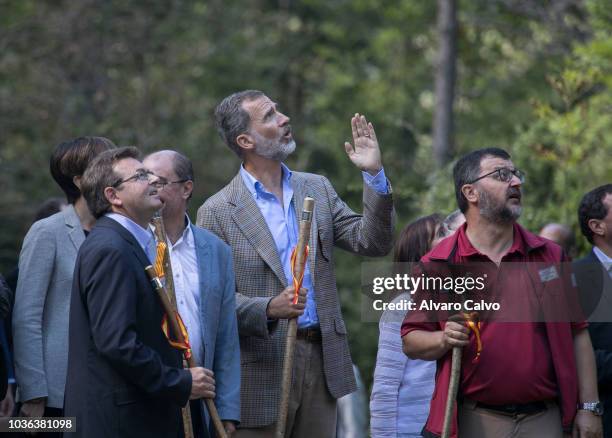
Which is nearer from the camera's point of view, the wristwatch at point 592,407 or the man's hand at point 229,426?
the wristwatch at point 592,407

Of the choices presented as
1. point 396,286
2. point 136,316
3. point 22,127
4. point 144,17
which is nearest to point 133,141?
point 22,127

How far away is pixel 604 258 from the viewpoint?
660 cm

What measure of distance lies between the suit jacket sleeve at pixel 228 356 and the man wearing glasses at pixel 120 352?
0.36m

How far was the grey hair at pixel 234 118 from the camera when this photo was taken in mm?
6504

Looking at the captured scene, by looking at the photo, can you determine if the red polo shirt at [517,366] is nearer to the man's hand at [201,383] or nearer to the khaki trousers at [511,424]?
the khaki trousers at [511,424]

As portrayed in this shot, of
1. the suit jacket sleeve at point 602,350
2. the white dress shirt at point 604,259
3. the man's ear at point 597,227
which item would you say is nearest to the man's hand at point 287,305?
the suit jacket sleeve at point 602,350

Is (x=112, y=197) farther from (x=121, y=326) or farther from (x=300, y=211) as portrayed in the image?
(x=300, y=211)

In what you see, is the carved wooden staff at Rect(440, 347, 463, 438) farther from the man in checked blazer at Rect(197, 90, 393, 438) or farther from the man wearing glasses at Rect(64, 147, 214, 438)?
the man wearing glasses at Rect(64, 147, 214, 438)

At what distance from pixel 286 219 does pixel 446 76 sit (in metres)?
10.8

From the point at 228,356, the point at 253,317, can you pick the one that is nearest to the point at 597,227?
the point at 253,317

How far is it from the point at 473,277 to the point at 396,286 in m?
0.93

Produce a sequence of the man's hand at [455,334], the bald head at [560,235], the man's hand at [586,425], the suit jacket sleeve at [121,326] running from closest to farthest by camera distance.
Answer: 1. the suit jacket sleeve at [121,326]
2. the man's hand at [455,334]
3. the man's hand at [586,425]
4. the bald head at [560,235]

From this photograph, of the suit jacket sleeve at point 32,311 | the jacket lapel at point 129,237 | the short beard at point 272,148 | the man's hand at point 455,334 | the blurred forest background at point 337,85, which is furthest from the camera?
the blurred forest background at point 337,85

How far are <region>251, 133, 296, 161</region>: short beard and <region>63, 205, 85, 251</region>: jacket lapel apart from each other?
3.39 ft
